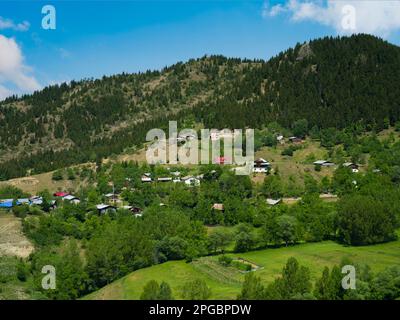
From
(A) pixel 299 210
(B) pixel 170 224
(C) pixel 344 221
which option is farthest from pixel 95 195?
(C) pixel 344 221

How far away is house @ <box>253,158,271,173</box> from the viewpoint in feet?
377

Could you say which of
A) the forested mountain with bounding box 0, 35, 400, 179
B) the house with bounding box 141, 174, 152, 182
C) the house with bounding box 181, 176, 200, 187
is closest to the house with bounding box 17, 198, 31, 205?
the house with bounding box 141, 174, 152, 182

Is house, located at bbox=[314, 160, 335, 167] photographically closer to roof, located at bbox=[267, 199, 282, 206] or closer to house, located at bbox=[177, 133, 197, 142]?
roof, located at bbox=[267, 199, 282, 206]

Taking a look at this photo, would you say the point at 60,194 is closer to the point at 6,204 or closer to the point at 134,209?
the point at 6,204

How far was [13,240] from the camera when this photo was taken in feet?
267

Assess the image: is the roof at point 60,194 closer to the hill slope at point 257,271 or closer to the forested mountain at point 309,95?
the forested mountain at point 309,95

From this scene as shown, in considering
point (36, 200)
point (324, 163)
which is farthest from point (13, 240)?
point (324, 163)

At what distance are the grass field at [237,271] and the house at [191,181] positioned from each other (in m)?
40.6

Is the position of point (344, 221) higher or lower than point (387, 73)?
lower

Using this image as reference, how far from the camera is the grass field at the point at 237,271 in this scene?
178 ft

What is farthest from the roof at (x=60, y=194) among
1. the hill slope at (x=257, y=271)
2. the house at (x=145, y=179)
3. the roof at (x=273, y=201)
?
the hill slope at (x=257, y=271)

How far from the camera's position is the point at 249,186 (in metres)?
101

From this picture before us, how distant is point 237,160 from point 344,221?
5817 centimetres

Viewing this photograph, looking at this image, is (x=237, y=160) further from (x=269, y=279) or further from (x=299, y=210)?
(x=269, y=279)
